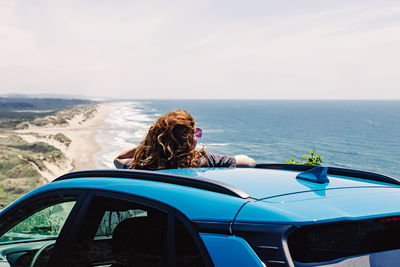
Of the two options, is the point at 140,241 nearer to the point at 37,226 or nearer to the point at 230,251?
the point at 230,251

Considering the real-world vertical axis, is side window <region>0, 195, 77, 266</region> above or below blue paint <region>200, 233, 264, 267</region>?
below

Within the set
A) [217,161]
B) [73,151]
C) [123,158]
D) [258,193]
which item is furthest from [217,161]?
[73,151]

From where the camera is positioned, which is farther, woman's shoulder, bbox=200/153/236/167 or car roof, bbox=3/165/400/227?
woman's shoulder, bbox=200/153/236/167

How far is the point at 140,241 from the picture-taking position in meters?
1.93

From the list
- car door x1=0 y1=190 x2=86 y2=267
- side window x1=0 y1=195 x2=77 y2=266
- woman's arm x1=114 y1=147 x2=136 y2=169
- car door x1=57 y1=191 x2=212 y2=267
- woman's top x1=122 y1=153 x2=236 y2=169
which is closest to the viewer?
car door x1=57 y1=191 x2=212 y2=267

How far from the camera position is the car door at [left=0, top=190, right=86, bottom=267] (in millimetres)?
2221

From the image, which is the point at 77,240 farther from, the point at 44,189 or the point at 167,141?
the point at 167,141

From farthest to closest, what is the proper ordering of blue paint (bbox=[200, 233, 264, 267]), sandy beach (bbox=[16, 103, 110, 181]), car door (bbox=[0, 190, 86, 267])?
sandy beach (bbox=[16, 103, 110, 181]), car door (bbox=[0, 190, 86, 267]), blue paint (bbox=[200, 233, 264, 267])

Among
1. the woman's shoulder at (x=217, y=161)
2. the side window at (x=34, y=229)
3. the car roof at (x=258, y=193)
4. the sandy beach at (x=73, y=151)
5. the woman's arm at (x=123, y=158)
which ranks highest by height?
the car roof at (x=258, y=193)

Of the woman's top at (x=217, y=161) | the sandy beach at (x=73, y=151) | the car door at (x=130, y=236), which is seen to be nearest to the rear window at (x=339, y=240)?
the car door at (x=130, y=236)

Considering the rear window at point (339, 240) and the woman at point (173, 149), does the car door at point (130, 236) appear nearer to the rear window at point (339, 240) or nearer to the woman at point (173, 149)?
the rear window at point (339, 240)

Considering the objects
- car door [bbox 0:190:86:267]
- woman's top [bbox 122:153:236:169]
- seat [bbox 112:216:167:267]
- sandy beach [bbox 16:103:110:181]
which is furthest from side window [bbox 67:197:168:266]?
sandy beach [bbox 16:103:110:181]

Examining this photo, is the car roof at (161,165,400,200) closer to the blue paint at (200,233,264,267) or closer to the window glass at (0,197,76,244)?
the blue paint at (200,233,264,267)

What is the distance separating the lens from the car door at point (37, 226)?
2.22m
